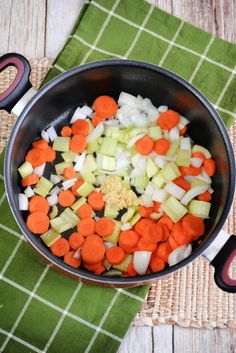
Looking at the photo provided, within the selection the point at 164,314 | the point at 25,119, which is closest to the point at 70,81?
the point at 25,119

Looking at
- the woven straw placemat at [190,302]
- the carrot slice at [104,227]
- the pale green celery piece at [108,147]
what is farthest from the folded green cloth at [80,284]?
the pale green celery piece at [108,147]

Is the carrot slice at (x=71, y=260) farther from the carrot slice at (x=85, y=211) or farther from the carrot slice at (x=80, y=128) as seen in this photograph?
the carrot slice at (x=80, y=128)

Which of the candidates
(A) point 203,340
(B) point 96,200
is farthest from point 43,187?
(A) point 203,340

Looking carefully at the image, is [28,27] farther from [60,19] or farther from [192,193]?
[192,193]

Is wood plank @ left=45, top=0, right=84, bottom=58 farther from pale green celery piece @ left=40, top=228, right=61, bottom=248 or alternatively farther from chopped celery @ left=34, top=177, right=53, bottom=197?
pale green celery piece @ left=40, top=228, right=61, bottom=248

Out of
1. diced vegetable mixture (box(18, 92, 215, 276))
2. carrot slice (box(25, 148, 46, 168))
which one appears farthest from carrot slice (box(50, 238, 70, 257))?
carrot slice (box(25, 148, 46, 168))

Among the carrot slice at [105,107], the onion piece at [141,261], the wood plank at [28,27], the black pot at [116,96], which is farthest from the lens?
the wood plank at [28,27]
